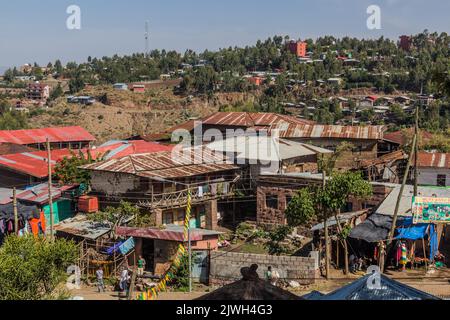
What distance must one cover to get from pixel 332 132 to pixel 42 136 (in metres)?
19.9

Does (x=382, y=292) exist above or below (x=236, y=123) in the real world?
below

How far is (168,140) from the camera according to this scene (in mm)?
39625

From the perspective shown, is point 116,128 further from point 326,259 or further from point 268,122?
point 326,259

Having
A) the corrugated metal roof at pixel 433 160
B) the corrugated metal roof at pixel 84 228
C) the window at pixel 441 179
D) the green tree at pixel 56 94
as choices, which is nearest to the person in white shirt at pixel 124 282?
the corrugated metal roof at pixel 84 228

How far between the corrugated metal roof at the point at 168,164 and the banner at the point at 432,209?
9.05 meters

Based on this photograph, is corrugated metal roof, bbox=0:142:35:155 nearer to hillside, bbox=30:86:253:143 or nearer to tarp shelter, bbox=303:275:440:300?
hillside, bbox=30:86:253:143

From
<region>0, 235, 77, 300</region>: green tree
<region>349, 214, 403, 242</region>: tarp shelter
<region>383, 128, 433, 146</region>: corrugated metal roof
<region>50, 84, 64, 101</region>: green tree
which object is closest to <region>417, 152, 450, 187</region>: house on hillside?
<region>383, 128, 433, 146</region>: corrugated metal roof

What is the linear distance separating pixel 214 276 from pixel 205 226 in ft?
22.1

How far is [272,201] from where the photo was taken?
22984mm

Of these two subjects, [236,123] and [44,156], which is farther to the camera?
[236,123]

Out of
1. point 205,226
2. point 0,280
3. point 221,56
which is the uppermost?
point 221,56

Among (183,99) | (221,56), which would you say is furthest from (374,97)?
(221,56)

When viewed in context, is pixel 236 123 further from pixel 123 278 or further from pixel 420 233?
pixel 123 278

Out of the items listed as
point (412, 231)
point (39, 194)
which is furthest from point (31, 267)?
point (39, 194)
